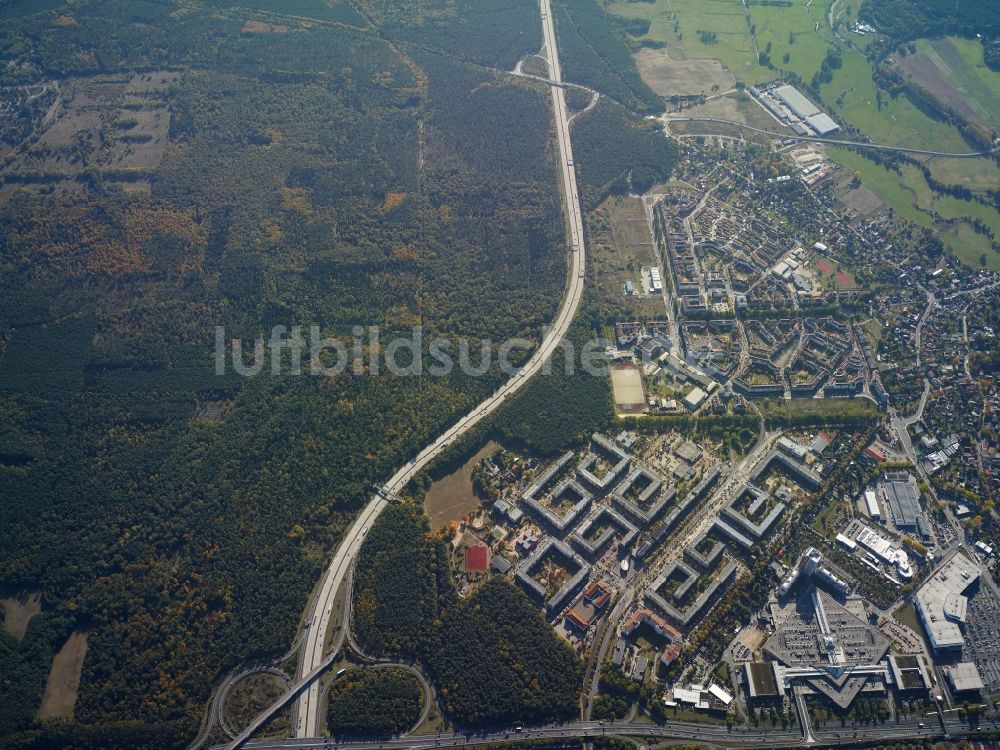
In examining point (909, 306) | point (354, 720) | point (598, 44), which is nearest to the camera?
point (354, 720)

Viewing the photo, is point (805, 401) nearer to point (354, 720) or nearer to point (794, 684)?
point (794, 684)

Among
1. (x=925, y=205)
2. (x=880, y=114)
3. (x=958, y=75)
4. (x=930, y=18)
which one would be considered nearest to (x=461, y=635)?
(x=925, y=205)

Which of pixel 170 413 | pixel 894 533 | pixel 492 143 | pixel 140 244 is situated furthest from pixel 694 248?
pixel 140 244

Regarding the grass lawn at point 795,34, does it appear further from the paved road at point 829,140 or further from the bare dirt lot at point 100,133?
Result: the bare dirt lot at point 100,133

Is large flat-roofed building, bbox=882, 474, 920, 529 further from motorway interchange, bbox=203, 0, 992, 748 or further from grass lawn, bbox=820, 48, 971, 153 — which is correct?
grass lawn, bbox=820, 48, 971, 153

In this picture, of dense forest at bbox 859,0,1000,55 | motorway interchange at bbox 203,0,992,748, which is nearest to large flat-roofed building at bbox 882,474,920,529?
motorway interchange at bbox 203,0,992,748

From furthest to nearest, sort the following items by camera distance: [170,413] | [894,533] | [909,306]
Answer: [909,306], [170,413], [894,533]
